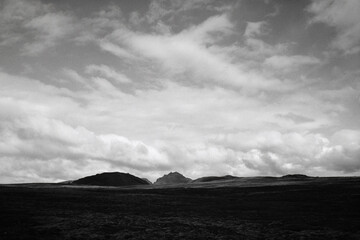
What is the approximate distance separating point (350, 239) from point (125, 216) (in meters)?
14.8

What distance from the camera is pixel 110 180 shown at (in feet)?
428

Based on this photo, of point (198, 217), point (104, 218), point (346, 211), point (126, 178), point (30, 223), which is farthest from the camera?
point (126, 178)

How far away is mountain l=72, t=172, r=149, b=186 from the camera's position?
125381 millimetres

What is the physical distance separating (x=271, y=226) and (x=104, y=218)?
37.3 ft

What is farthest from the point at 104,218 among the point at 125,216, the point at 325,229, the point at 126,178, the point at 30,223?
the point at 126,178

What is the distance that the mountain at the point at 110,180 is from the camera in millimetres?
125381

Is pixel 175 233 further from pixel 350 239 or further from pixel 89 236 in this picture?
pixel 350 239

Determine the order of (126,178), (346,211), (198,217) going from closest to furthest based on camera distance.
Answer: (198,217) < (346,211) < (126,178)

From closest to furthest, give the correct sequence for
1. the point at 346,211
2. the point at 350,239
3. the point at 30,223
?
the point at 350,239
the point at 30,223
the point at 346,211

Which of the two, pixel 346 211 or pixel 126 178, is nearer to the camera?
pixel 346 211

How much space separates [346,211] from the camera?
25.2 metres

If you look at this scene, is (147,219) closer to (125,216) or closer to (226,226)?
(125,216)

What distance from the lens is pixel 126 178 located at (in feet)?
459

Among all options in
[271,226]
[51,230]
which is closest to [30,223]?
[51,230]
